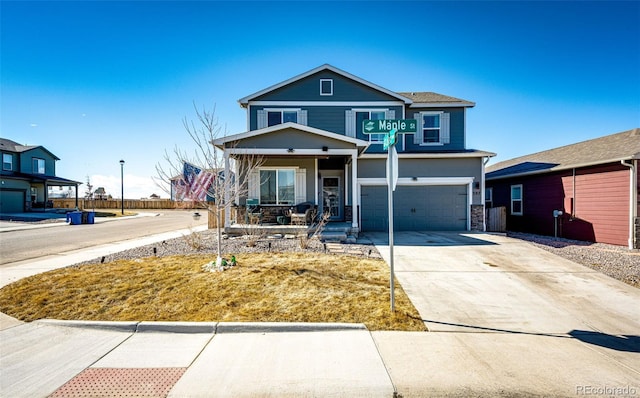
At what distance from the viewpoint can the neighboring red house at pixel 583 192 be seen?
10.7 meters

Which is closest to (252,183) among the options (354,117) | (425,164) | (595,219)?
(354,117)

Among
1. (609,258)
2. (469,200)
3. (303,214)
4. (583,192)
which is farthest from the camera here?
(469,200)

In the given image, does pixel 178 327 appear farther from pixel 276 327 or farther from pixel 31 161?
pixel 31 161

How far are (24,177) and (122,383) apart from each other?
3600 centimetres

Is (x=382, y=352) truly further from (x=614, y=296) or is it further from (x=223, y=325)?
(x=614, y=296)

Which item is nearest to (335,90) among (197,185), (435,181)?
(435,181)

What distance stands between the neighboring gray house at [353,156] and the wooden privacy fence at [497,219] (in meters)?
0.85

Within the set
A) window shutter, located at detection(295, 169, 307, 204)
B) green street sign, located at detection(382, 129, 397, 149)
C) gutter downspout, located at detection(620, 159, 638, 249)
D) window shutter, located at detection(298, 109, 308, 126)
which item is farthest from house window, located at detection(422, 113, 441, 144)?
green street sign, located at detection(382, 129, 397, 149)

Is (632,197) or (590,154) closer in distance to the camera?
(632,197)

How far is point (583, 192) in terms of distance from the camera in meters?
12.4

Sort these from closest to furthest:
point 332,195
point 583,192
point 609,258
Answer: point 609,258, point 583,192, point 332,195

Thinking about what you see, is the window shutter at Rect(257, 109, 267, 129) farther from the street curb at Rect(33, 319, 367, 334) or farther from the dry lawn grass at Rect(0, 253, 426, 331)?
A: the street curb at Rect(33, 319, 367, 334)

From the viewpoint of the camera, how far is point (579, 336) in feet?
13.2

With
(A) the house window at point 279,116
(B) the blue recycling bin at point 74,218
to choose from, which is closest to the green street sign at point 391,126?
(A) the house window at point 279,116
